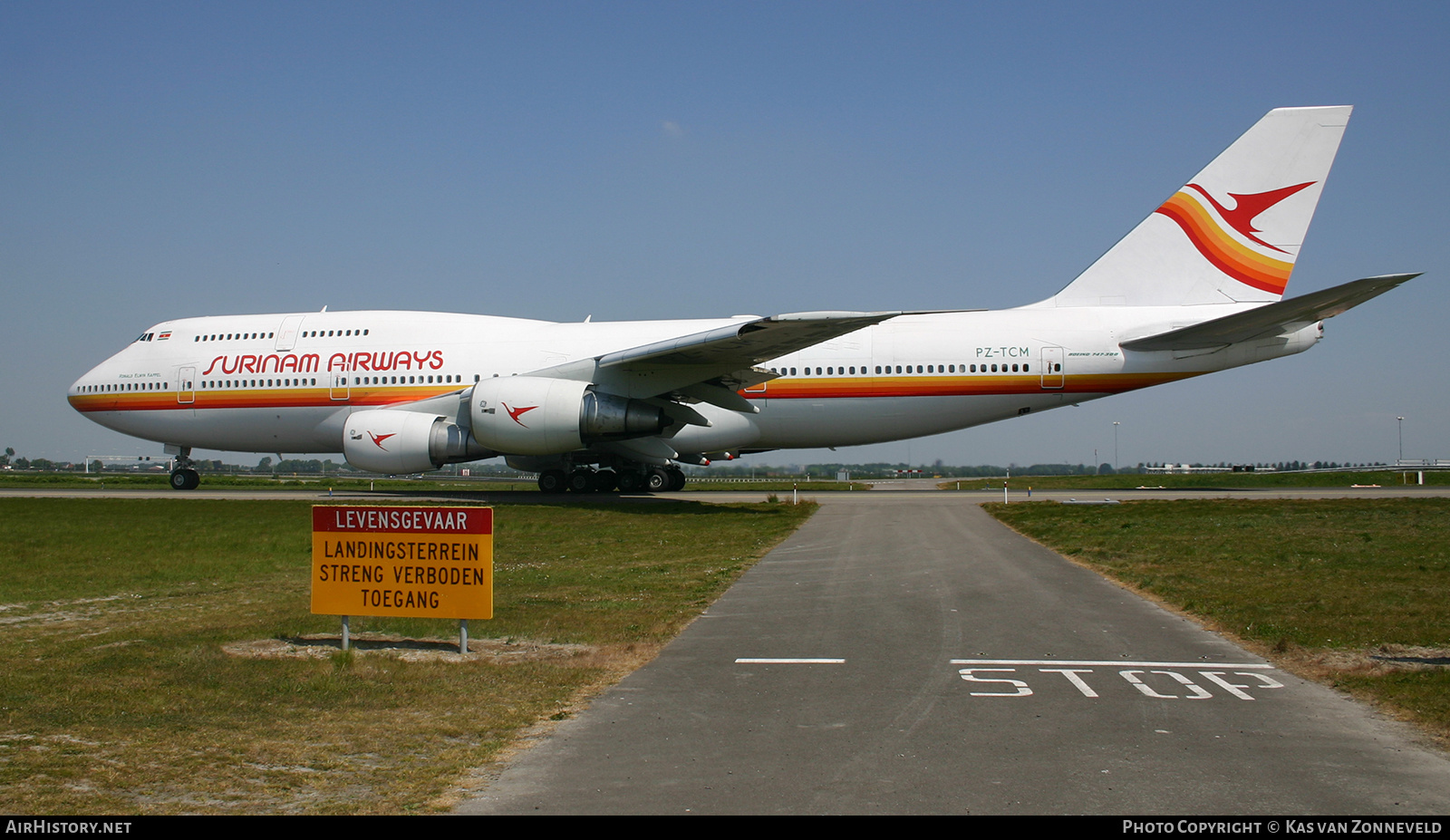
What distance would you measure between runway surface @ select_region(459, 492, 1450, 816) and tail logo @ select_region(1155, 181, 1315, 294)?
17.6 m

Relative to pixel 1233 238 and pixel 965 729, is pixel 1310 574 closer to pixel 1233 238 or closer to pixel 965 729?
pixel 965 729

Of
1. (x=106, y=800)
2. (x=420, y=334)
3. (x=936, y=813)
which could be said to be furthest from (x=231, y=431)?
(x=936, y=813)

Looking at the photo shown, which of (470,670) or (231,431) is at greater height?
(231,431)

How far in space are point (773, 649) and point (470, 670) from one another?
2.28m

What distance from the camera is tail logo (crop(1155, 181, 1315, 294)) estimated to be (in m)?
23.5

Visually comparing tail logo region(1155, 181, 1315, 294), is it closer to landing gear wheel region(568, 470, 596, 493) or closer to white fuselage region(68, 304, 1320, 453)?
white fuselage region(68, 304, 1320, 453)

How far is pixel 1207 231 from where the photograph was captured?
2377 centimetres

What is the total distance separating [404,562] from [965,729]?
177 inches

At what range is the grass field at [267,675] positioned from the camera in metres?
4.36

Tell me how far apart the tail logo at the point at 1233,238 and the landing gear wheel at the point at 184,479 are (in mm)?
29346

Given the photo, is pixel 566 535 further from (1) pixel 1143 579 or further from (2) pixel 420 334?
(2) pixel 420 334

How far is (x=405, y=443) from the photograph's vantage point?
2267 centimetres

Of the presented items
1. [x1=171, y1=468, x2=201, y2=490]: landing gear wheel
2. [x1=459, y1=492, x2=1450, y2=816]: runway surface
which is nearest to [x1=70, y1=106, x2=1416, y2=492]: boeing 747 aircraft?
[x1=171, y1=468, x2=201, y2=490]: landing gear wheel

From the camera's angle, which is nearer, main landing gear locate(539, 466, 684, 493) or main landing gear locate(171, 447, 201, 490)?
main landing gear locate(539, 466, 684, 493)
